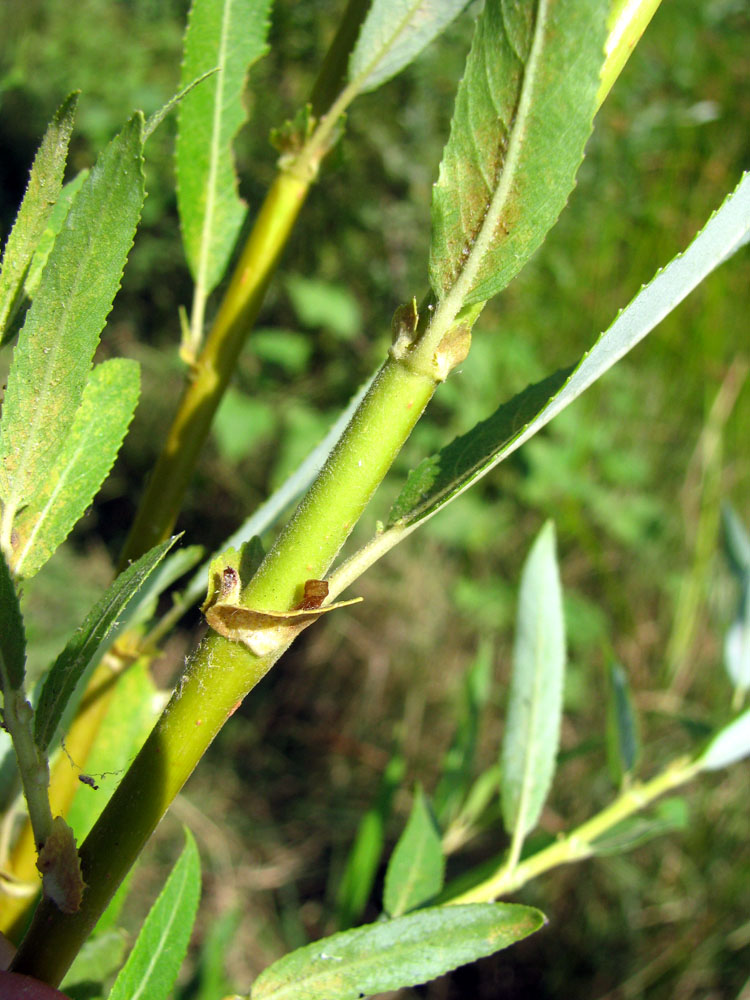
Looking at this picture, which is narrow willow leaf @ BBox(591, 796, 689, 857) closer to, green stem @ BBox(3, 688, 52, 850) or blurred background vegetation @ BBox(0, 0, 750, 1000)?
green stem @ BBox(3, 688, 52, 850)

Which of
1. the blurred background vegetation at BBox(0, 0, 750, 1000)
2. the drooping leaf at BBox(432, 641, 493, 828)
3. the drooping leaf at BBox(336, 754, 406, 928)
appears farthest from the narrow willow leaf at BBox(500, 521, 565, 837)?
the blurred background vegetation at BBox(0, 0, 750, 1000)

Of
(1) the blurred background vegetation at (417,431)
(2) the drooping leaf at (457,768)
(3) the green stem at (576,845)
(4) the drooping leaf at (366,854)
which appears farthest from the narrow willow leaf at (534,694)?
(1) the blurred background vegetation at (417,431)

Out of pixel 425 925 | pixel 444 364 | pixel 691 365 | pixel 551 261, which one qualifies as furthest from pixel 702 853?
pixel 444 364

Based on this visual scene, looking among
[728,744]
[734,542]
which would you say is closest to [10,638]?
[728,744]

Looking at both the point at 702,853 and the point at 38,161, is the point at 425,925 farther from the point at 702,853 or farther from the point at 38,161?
the point at 702,853

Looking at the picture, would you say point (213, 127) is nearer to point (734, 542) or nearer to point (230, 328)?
point (230, 328)

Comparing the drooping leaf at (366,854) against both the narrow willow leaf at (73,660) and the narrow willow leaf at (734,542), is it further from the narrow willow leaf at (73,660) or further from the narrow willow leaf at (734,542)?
the narrow willow leaf at (73,660)

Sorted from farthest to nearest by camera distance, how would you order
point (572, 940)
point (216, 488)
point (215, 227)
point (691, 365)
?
point (216, 488) < point (691, 365) < point (572, 940) < point (215, 227)
